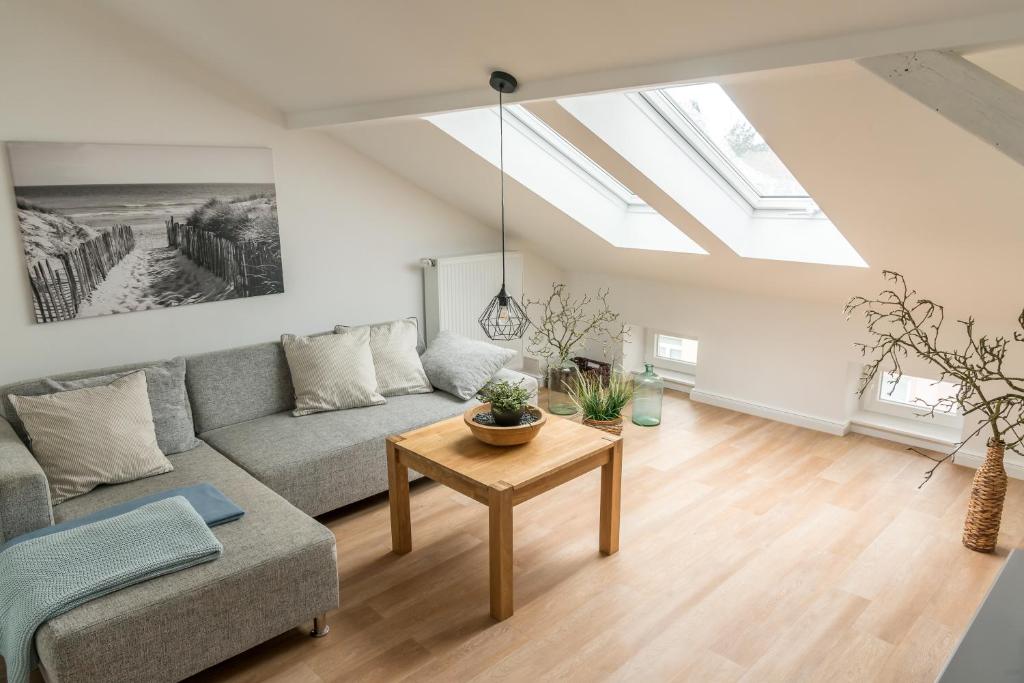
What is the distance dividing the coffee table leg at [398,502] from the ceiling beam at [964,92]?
2164 millimetres

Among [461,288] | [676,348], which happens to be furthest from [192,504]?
[676,348]

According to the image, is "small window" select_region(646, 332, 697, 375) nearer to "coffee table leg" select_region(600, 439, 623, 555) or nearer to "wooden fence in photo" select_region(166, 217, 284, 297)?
"coffee table leg" select_region(600, 439, 623, 555)

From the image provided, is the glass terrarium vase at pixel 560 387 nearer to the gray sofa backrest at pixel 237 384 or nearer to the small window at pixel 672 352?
the small window at pixel 672 352

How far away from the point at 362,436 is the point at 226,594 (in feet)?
3.85

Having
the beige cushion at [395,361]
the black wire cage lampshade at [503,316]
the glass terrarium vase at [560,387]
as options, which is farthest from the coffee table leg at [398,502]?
the glass terrarium vase at [560,387]

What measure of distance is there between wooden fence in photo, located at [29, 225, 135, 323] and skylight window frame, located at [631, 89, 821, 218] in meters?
2.52

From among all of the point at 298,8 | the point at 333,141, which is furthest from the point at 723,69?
the point at 333,141

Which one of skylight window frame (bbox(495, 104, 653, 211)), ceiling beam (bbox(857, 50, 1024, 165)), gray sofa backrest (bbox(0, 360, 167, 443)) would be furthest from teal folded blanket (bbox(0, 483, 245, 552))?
ceiling beam (bbox(857, 50, 1024, 165))

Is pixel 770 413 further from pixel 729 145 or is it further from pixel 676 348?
pixel 729 145

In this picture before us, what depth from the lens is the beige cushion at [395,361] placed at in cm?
385

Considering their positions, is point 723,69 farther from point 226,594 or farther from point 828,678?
point 226,594

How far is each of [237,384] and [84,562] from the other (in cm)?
146

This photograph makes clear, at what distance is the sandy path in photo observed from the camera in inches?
132

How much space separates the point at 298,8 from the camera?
8.08 ft
